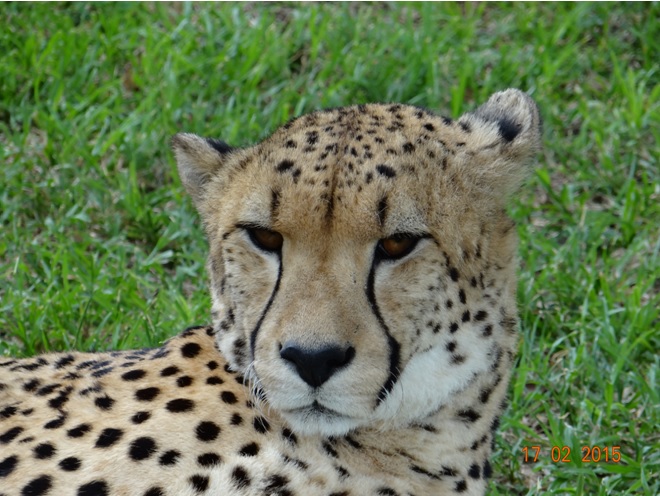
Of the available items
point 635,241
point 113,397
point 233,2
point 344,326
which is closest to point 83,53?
point 233,2

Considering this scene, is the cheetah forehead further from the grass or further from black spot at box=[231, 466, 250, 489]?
the grass

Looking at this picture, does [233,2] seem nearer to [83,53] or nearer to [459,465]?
[83,53]

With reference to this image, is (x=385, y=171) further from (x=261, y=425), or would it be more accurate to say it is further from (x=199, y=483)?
(x=199, y=483)

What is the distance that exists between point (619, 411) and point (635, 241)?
1.02m

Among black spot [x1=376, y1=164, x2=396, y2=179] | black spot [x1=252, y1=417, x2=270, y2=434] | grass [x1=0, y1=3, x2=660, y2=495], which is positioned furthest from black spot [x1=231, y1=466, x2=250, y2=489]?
grass [x1=0, y1=3, x2=660, y2=495]

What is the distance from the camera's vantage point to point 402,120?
2770mm

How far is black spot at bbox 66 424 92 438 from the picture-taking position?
2.62m

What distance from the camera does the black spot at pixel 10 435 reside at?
2660 millimetres

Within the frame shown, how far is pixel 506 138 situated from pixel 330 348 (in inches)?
31.5
